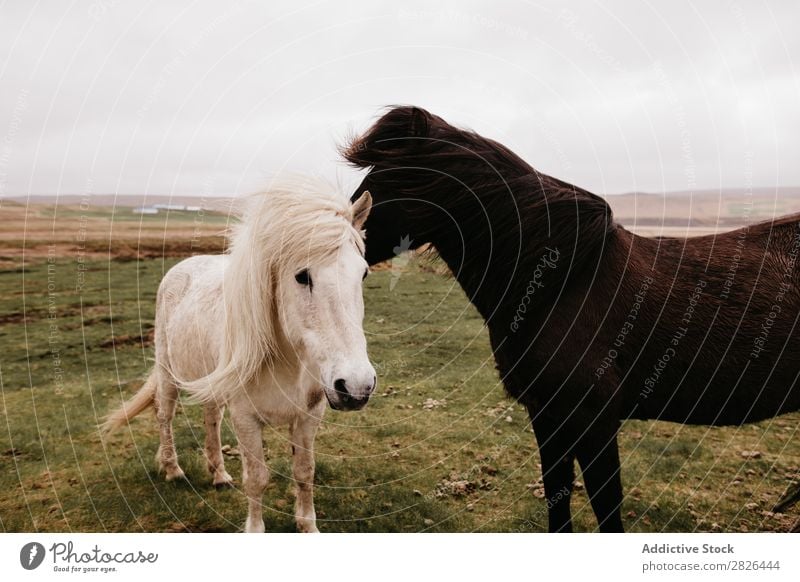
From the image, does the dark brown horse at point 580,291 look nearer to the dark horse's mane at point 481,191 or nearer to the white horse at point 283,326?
the dark horse's mane at point 481,191

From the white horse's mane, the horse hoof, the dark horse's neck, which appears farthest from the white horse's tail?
the dark horse's neck

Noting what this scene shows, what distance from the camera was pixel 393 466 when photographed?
5355 millimetres

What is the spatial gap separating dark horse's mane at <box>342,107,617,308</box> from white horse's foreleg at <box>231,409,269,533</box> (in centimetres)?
193

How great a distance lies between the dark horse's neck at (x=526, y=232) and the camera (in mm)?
3279

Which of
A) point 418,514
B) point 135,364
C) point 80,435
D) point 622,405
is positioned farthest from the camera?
point 135,364

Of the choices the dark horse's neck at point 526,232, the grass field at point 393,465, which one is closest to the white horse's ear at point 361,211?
the dark horse's neck at point 526,232

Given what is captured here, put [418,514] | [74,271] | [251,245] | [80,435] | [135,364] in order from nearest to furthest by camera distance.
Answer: [251,245] → [418,514] → [80,435] → [135,364] → [74,271]

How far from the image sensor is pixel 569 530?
3883 millimetres

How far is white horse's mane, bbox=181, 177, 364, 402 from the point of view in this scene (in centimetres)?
291

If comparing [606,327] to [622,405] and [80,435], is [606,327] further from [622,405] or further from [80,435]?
[80,435]
